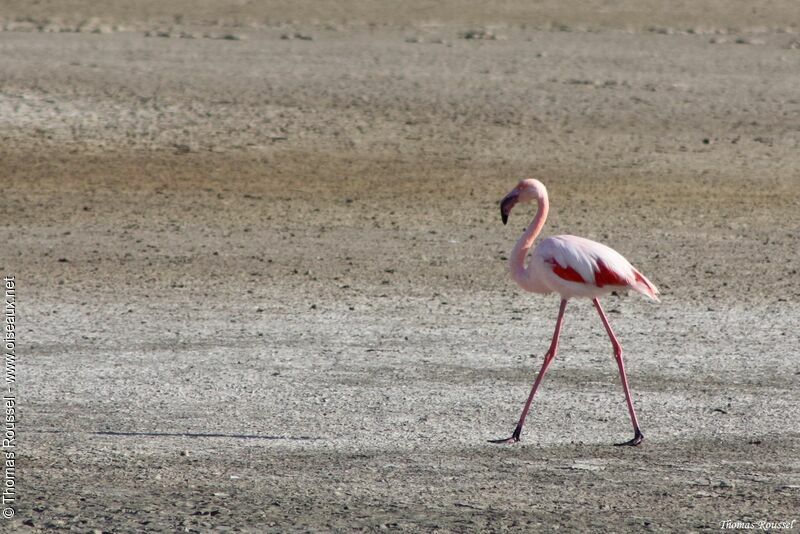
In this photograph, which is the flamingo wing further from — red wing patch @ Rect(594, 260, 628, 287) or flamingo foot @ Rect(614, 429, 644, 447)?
flamingo foot @ Rect(614, 429, 644, 447)

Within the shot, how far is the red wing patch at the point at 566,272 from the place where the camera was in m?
7.22

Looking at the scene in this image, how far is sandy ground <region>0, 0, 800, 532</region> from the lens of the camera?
6.59 metres

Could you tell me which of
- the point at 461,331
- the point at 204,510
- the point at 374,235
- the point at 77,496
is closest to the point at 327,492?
the point at 204,510

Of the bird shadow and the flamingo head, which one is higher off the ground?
the flamingo head

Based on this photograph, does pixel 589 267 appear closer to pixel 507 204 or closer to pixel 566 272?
pixel 566 272

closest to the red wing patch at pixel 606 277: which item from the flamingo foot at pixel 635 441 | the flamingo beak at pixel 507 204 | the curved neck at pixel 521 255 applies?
the curved neck at pixel 521 255

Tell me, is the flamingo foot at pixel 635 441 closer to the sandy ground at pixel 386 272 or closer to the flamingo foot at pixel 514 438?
the sandy ground at pixel 386 272

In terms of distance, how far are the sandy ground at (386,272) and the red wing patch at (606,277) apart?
770 mm

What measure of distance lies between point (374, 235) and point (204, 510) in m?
6.49

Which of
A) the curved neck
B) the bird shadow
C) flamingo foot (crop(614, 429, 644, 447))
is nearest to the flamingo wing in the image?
the curved neck

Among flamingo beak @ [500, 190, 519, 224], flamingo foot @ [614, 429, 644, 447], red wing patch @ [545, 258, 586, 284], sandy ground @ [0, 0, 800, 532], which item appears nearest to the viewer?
sandy ground @ [0, 0, 800, 532]

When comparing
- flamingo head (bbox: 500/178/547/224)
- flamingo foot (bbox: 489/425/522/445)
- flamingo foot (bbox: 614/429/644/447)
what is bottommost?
flamingo foot (bbox: 489/425/522/445)

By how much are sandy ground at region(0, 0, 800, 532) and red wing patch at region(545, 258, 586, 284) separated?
78cm

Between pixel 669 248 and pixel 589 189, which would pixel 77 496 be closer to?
pixel 669 248
